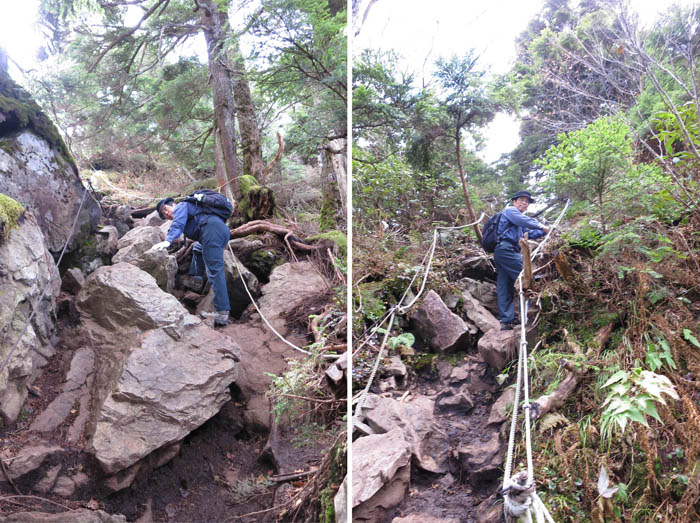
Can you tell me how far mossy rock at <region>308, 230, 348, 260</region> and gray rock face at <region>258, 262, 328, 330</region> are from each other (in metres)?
0.12

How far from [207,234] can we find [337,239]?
51cm

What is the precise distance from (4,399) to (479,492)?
1395mm

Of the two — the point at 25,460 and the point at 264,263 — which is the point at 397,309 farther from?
the point at 25,460

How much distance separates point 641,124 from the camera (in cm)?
196

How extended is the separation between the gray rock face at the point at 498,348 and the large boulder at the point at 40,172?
1.51 metres

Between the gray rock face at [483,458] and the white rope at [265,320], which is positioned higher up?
the white rope at [265,320]

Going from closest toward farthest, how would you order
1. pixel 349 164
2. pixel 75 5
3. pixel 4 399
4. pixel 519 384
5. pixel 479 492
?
pixel 4 399
pixel 479 492
pixel 519 384
pixel 75 5
pixel 349 164

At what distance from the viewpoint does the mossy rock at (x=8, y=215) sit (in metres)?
1.27

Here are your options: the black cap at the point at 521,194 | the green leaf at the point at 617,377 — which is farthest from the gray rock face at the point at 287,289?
the green leaf at the point at 617,377

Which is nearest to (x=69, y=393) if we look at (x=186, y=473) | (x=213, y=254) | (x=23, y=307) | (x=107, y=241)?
(x=23, y=307)

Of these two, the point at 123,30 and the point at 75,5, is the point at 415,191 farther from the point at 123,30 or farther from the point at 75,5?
the point at 75,5

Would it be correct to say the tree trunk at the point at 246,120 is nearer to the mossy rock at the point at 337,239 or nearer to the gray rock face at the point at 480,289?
the mossy rock at the point at 337,239

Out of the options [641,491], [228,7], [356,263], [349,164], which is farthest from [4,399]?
[641,491]

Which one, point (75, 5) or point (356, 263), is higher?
point (75, 5)
